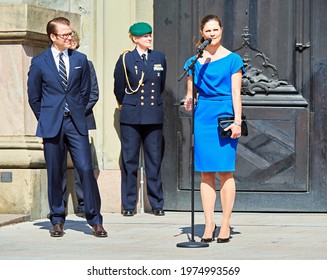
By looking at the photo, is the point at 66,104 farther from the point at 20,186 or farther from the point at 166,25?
the point at 166,25

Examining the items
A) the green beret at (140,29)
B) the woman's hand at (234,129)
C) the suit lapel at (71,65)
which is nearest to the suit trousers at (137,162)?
the green beret at (140,29)

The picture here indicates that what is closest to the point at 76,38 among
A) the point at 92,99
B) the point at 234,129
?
the point at 92,99

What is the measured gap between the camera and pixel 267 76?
14.2m

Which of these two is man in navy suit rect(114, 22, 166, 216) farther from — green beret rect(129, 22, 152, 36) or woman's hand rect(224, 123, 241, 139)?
woman's hand rect(224, 123, 241, 139)

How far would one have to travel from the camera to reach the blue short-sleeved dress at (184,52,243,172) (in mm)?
11281

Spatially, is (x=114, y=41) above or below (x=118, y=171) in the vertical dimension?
above

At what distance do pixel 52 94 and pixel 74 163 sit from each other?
2.19 ft

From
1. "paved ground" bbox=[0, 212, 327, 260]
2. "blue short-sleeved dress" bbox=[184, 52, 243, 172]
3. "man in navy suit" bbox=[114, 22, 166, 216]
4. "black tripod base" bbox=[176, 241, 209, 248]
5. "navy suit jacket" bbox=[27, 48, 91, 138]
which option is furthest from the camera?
"man in navy suit" bbox=[114, 22, 166, 216]

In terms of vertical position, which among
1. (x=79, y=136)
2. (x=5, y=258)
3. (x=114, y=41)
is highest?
(x=114, y=41)

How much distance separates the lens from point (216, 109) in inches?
444

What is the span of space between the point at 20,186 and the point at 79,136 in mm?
1702

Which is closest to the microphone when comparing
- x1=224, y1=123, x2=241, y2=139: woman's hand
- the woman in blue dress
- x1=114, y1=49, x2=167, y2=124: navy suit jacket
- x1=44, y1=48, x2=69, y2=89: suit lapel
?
the woman in blue dress

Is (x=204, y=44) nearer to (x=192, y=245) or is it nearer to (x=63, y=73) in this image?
(x=63, y=73)
